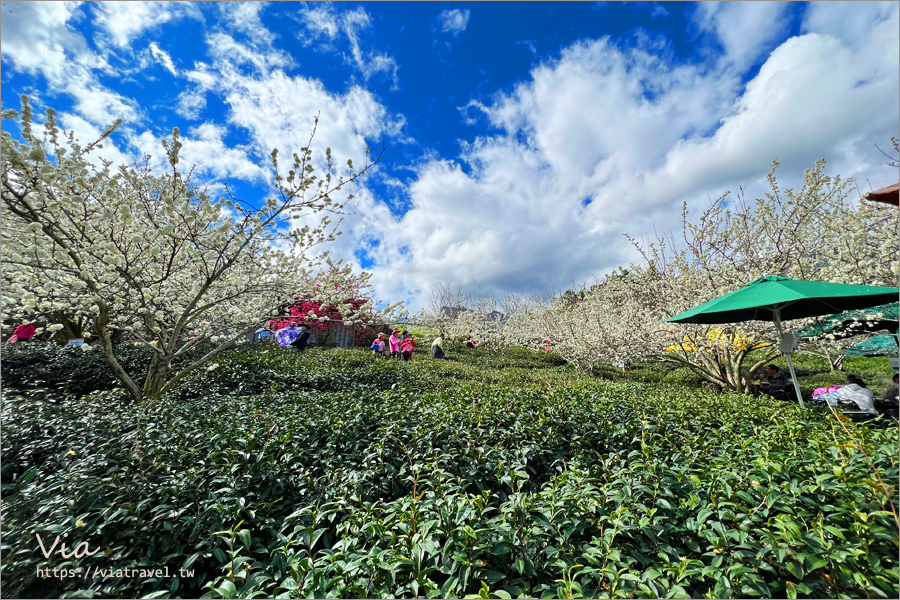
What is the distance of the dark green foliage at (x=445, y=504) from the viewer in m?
1.54

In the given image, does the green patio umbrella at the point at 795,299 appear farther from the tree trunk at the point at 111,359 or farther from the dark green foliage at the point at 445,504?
the tree trunk at the point at 111,359

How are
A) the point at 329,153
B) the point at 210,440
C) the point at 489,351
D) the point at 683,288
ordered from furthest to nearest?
the point at 489,351 < the point at 683,288 < the point at 329,153 < the point at 210,440

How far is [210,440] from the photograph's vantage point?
10.3ft

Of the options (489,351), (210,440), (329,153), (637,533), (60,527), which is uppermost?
(329,153)

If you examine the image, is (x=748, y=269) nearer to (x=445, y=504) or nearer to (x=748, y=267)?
(x=748, y=267)

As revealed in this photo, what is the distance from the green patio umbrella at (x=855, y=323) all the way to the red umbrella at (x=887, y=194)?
3907 mm

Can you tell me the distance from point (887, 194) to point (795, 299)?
76.4 inches

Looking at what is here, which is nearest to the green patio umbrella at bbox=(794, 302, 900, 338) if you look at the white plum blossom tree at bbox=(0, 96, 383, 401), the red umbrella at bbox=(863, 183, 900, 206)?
the red umbrella at bbox=(863, 183, 900, 206)

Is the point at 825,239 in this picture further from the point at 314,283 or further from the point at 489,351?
the point at 489,351

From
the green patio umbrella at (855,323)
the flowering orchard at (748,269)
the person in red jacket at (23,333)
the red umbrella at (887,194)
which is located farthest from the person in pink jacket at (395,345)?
the red umbrella at (887,194)

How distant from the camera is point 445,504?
6.86 ft

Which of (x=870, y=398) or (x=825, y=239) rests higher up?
(x=825, y=239)

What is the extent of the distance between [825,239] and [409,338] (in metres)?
11.0

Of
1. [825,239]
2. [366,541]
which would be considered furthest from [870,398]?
[366,541]
